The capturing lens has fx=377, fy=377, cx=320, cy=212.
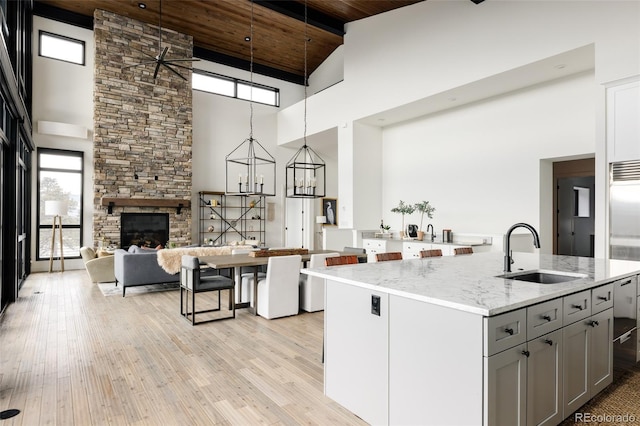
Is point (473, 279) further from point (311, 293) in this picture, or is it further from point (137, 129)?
point (137, 129)

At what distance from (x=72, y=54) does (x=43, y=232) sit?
12.9 feet

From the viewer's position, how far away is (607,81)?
14.0 ft

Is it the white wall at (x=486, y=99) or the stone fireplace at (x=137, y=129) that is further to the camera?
the stone fireplace at (x=137, y=129)

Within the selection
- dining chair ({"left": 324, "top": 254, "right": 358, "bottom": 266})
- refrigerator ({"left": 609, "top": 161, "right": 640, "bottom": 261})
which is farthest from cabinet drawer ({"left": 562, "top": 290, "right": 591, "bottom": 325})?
refrigerator ({"left": 609, "top": 161, "right": 640, "bottom": 261})

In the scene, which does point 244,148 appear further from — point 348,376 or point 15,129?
point 348,376

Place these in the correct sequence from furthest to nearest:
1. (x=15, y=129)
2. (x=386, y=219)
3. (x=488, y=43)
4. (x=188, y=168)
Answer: (x=188, y=168) < (x=386, y=219) < (x=488, y=43) < (x=15, y=129)

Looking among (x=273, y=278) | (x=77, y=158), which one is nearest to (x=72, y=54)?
(x=77, y=158)

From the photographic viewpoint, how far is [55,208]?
744 cm

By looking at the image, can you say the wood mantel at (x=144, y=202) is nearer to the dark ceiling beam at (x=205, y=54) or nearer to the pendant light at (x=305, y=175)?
the pendant light at (x=305, y=175)

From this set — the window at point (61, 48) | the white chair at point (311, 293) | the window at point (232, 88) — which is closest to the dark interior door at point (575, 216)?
the white chair at point (311, 293)

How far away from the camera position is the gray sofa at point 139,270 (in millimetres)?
5754

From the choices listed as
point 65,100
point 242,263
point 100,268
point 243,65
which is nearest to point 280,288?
point 242,263

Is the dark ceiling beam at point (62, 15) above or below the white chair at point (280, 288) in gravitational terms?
above

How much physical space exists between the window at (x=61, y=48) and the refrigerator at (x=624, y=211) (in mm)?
10026
